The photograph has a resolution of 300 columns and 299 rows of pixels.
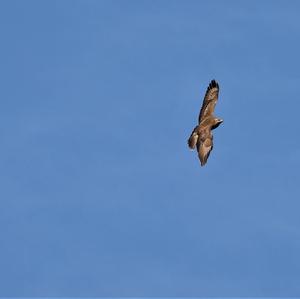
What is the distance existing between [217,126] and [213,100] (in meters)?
2.17

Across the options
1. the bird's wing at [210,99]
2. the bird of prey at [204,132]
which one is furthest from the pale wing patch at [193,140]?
the bird's wing at [210,99]

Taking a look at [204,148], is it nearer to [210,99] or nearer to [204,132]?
[204,132]

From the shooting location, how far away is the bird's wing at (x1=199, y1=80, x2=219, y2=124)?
157 feet

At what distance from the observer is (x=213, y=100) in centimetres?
4838

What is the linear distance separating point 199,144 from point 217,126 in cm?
118

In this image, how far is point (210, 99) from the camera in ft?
159

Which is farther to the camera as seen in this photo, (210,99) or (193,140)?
(210,99)

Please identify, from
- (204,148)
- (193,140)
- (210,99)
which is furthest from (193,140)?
(210,99)

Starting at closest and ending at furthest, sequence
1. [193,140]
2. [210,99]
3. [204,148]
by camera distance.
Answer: [204,148], [193,140], [210,99]

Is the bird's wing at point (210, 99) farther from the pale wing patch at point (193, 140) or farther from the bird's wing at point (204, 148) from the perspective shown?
the bird's wing at point (204, 148)

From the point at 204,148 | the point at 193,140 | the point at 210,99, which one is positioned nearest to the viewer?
the point at 204,148

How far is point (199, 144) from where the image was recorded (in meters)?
46.3

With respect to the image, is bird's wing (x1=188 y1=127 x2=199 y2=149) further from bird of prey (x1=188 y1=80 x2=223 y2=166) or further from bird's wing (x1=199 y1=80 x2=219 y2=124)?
bird's wing (x1=199 y1=80 x2=219 y2=124)

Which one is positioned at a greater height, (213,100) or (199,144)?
(213,100)
